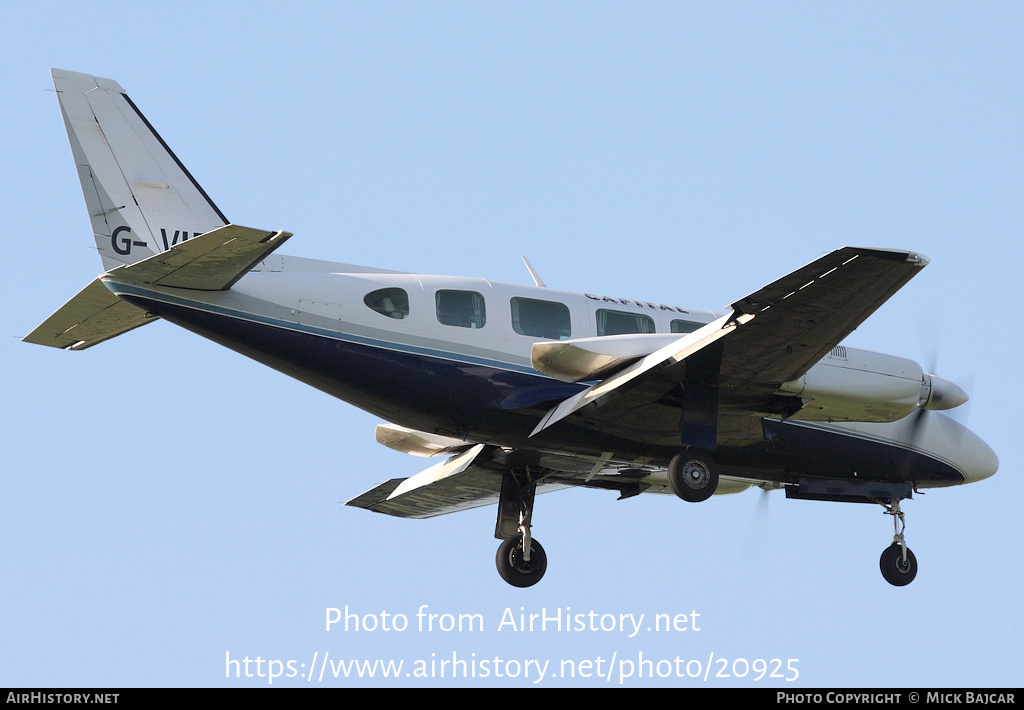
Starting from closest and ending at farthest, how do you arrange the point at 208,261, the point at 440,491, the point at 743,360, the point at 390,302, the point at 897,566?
the point at 208,261
the point at 743,360
the point at 390,302
the point at 897,566
the point at 440,491

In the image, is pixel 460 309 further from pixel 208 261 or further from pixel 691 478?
pixel 691 478

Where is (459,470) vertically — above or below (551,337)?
below

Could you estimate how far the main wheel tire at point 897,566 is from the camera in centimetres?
2427

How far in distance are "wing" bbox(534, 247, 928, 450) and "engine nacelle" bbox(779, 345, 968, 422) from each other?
400 millimetres

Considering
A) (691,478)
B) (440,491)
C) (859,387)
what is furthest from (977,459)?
(440,491)

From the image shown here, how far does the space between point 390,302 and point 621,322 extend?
4.06 metres

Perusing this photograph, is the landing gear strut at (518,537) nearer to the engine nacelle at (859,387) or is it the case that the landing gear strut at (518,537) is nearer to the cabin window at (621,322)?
the cabin window at (621,322)

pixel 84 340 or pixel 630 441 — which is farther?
pixel 630 441

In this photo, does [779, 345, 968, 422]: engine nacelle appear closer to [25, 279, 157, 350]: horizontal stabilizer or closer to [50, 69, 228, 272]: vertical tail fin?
[50, 69, 228, 272]: vertical tail fin

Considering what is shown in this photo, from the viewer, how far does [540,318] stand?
2114cm
